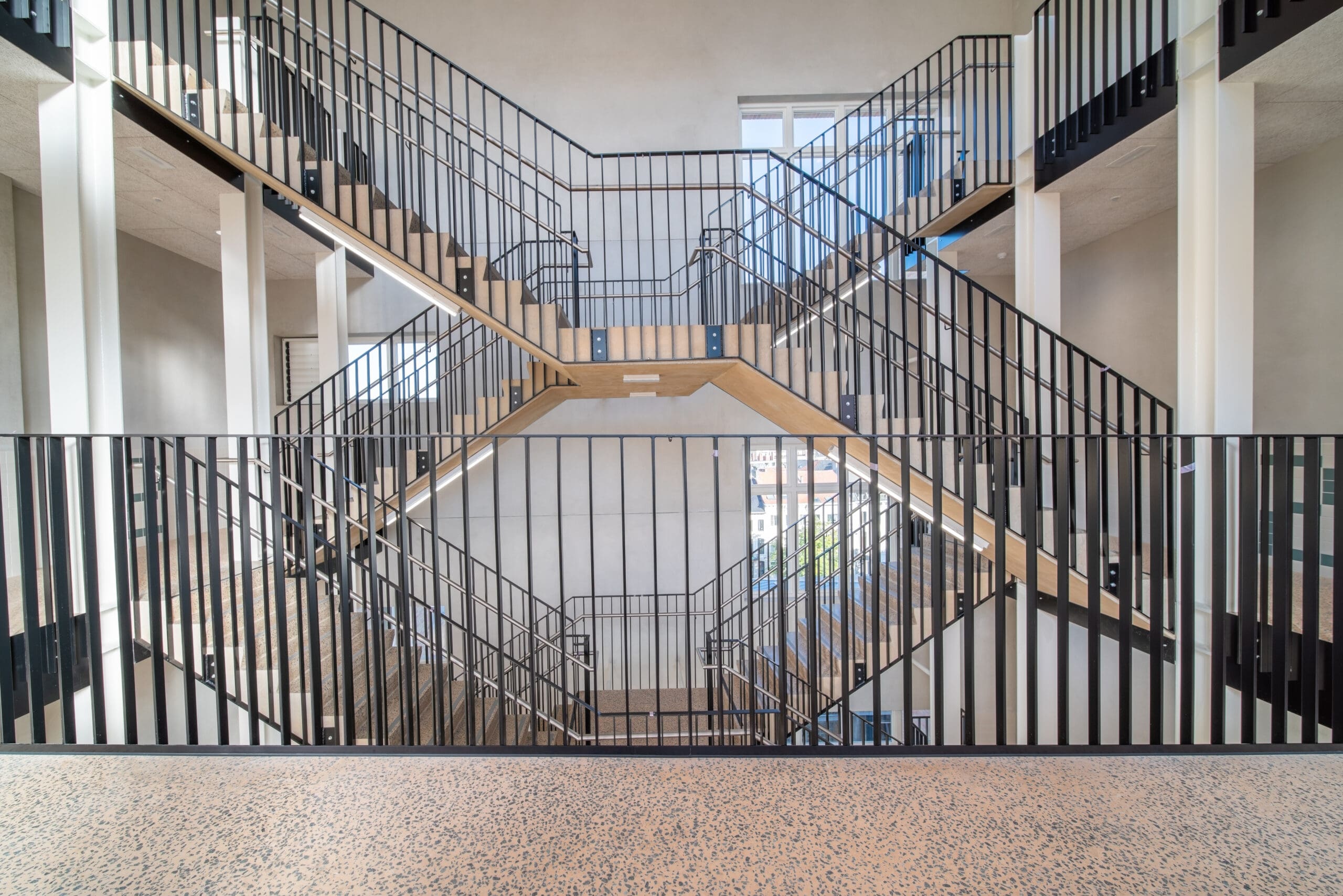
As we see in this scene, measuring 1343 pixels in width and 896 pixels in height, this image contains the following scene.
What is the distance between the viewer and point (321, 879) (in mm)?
1185

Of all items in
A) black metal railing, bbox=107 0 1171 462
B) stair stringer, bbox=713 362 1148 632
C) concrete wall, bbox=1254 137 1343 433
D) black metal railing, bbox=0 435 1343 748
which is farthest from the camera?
concrete wall, bbox=1254 137 1343 433

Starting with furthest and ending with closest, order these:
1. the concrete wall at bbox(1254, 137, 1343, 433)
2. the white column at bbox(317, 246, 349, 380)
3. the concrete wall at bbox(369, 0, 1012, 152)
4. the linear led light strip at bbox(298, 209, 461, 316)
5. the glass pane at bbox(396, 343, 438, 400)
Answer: the concrete wall at bbox(369, 0, 1012, 152), the glass pane at bbox(396, 343, 438, 400), the white column at bbox(317, 246, 349, 380), the linear led light strip at bbox(298, 209, 461, 316), the concrete wall at bbox(1254, 137, 1343, 433)

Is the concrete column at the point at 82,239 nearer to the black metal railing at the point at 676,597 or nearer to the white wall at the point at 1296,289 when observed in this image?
the black metal railing at the point at 676,597

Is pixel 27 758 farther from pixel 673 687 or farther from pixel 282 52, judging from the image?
pixel 673 687

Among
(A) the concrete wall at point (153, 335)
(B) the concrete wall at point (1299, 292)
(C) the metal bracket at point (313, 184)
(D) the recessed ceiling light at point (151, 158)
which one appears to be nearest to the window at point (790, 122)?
(B) the concrete wall at point (1299, 292)

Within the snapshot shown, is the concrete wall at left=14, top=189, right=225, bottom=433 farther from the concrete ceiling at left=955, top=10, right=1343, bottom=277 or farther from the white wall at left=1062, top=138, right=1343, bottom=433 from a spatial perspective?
the white wall at left=1062, top=138, right=1343, bottom=433

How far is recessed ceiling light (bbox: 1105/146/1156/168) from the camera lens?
12.1ft

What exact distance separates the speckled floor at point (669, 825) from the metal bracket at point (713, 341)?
2.52 m

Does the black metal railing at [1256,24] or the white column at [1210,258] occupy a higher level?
the black metal railing at [1256,24]

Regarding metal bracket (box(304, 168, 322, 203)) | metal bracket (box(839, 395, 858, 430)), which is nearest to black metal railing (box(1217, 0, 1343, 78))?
metal bracket (box(839, 395, 858, 430))

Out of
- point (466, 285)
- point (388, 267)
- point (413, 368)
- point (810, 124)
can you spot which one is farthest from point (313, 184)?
point (810, 124)

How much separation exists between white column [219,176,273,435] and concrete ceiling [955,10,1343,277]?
5.98m

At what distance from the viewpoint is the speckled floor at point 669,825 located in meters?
1.17

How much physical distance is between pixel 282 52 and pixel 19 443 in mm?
2999
